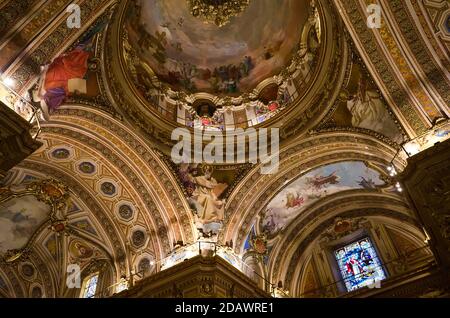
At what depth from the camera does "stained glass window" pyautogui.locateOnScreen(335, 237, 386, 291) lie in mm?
13423

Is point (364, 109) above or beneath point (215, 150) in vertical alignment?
beneath

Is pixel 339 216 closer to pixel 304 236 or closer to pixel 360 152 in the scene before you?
pixel 304 236

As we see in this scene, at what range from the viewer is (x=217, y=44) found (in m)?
16.6

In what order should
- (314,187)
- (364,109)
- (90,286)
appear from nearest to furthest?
(364,109), (314,187), (90,286)

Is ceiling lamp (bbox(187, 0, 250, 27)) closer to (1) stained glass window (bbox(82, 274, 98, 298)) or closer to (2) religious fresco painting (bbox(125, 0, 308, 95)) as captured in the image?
(2) religious fresco painting (bbox(125, 0, 308, 95))

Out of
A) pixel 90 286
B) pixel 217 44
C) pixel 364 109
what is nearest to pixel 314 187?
pixel 364 109

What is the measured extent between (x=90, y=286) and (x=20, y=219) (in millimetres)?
3548

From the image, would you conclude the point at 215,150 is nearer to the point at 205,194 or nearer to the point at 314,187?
the point at 205,194

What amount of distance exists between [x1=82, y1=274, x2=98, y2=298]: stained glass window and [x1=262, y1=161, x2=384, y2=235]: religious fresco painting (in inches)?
261

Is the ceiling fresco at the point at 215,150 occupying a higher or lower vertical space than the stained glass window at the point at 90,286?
higher

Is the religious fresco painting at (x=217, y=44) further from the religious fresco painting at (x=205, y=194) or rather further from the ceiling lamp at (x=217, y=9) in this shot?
the religious fresco painting at (x=205, y=194)

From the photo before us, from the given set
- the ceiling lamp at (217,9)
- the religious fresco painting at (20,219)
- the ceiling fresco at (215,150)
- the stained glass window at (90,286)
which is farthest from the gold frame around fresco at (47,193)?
the ceiling lamp at (217,9)

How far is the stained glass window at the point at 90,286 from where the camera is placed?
15.1 m

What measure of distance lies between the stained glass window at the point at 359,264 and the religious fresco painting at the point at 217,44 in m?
7.03
